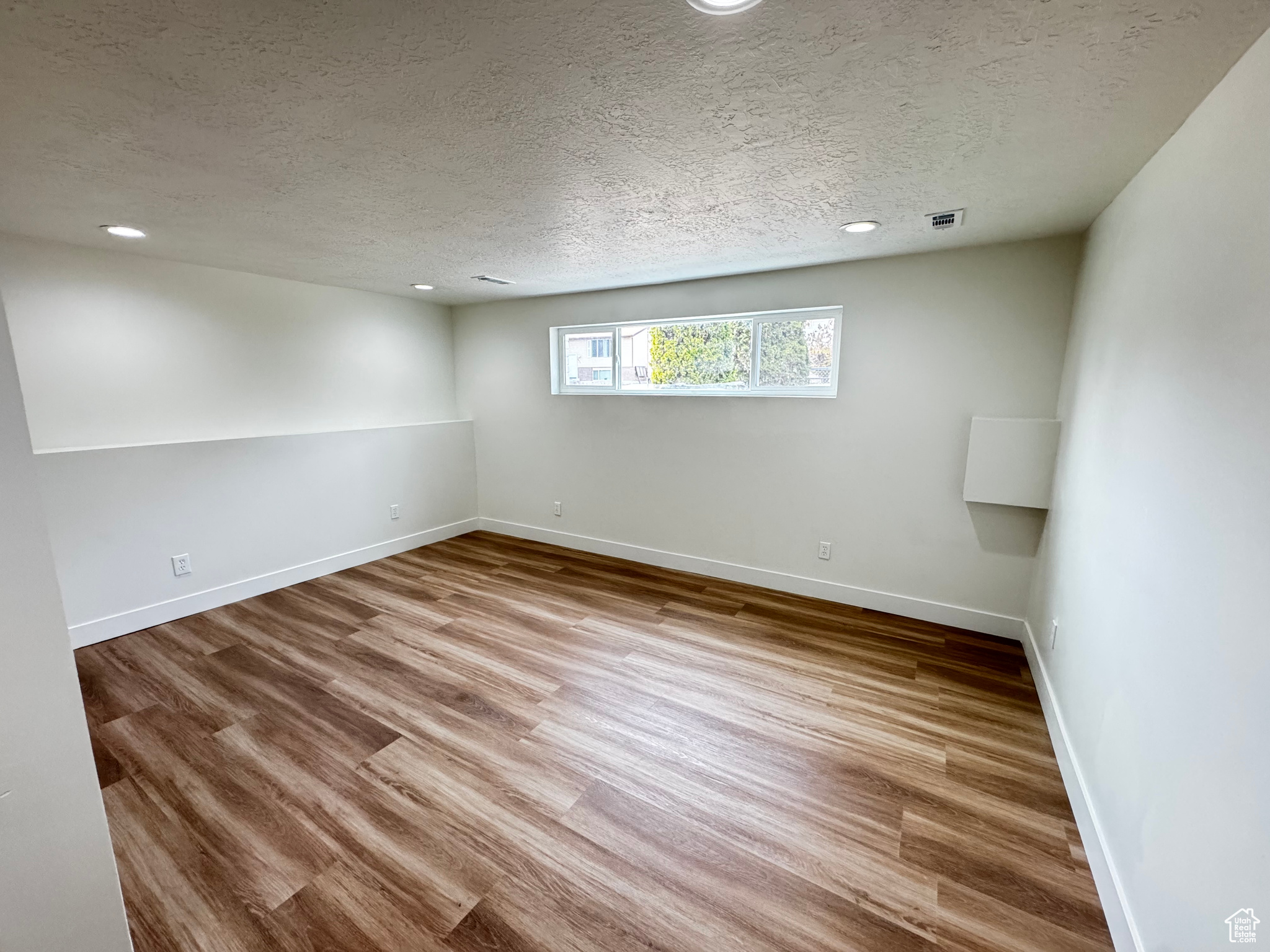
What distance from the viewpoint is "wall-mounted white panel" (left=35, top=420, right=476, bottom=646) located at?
2.87m

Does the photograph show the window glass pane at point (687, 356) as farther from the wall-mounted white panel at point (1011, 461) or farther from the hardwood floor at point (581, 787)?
the hardwood floor at point (581, 787)

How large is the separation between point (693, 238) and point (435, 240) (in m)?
1.36

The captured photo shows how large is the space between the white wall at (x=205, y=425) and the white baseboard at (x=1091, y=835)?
4.61 metres

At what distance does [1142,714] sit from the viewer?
137 centimetres

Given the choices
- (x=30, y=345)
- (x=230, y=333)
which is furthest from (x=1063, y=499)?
(x=30, y=345)

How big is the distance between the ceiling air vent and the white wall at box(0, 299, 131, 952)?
9.58 feet

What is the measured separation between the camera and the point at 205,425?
3436 mm

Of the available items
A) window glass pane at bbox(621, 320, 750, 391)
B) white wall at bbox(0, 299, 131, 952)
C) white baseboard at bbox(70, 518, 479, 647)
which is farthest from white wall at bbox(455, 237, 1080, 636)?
white wall at bbox(0, 299, 131, 952)

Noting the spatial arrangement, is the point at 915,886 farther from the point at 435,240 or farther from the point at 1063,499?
the point at 435,240

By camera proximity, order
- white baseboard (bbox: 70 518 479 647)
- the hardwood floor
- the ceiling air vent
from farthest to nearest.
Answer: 1. white baseboard (bbox: 70 518 479 647)
2. the ceiling air vent
3. the hardwood floor

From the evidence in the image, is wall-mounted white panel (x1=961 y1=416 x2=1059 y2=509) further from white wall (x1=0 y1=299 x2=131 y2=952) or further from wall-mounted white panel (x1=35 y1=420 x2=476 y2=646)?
wall-mounted white panel (x1=35 y1=420 x2=476 y2=646)

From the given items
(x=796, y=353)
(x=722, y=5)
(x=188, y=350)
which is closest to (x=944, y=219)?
(x=796, y=353)

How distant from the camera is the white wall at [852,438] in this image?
2.83 metres

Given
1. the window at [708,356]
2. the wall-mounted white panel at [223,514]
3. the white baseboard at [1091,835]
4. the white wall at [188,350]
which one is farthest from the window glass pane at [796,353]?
the white wall at [188,350]
